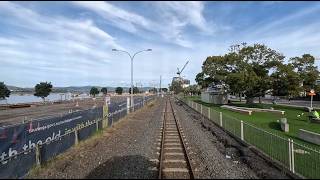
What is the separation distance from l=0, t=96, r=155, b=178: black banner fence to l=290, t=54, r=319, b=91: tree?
3961 cm

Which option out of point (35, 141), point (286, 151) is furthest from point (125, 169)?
point (286, 151)

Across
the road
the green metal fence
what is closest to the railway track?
the road

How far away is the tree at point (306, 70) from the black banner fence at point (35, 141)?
39613 mm

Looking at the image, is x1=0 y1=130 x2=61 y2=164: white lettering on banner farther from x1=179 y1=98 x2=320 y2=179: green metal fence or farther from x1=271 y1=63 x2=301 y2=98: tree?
x1=271 y1=63 x2=301 y2=98: tree

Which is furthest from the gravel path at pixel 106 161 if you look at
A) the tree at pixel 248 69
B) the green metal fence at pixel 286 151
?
the tree at pixel 248 69

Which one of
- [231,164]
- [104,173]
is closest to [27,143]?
[104,173]

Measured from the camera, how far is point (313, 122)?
100 ft

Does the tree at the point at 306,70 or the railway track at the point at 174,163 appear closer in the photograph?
the railway track at the point at 174,163

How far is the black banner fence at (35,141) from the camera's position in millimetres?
12469

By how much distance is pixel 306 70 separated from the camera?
54.1 meters

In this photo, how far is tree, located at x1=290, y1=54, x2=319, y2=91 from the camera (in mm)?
52656

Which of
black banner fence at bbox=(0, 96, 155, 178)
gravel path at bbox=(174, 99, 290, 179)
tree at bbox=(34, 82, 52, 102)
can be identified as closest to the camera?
gravel path at bbox=(174, 99, 290, 179)

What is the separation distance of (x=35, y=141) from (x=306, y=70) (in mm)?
47264

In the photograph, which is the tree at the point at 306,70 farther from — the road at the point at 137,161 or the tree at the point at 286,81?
the road at the point at 137,161
